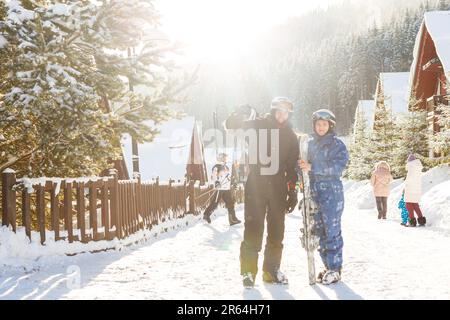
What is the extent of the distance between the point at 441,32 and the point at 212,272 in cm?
2136

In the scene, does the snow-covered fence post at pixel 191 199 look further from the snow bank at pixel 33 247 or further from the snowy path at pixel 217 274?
the snow bank at pixel 33 247

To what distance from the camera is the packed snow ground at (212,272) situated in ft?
17.1

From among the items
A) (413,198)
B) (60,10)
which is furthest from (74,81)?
(413,198)

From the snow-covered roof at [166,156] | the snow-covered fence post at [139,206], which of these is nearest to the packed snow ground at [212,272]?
the snow-covered fence post at [139,206]

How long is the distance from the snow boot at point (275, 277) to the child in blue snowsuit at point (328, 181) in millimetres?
386

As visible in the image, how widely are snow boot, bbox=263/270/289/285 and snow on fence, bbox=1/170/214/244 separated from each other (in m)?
3.40

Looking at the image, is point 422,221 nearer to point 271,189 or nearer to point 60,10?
point 271,189

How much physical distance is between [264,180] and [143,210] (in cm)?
596

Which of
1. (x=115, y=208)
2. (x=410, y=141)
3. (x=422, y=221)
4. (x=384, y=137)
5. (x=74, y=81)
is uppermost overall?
(x=74, y=81)

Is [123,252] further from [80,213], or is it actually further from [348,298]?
[348,298]

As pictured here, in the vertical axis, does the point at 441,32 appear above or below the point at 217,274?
above

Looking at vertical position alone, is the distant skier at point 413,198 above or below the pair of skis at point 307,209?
below

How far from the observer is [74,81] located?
7191 millimetres

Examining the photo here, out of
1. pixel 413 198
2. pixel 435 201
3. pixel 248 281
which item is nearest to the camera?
pixel 248 281
